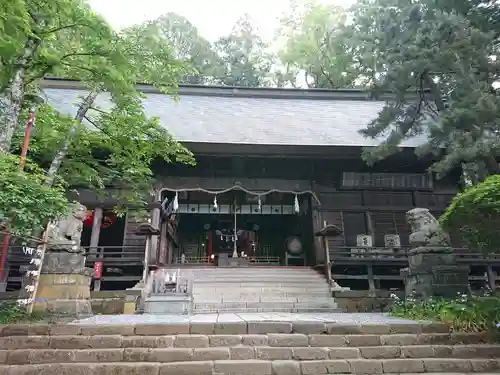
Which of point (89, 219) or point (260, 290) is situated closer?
point (260, 290)

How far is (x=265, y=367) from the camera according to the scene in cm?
433

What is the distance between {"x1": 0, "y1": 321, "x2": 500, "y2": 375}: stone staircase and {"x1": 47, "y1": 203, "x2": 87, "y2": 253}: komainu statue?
2273 mm

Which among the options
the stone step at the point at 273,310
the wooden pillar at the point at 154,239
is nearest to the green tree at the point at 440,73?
the stone step at the point at 273,310

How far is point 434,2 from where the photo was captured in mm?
9859

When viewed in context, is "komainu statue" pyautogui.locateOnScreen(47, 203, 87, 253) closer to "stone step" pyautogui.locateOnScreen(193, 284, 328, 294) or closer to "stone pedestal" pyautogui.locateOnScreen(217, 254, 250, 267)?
"stone step" pyautogui.locateOnScreen(193, 284, 328, 294)

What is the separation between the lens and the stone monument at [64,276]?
263 inches

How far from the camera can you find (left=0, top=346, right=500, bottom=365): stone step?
4.54 m

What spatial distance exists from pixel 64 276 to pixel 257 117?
11.3 metres

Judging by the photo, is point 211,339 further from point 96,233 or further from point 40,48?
point 96,233

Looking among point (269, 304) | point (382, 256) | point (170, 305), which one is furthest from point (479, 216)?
point (382, 256)

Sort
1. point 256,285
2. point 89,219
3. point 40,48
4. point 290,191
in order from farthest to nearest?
1. point 89,219
2. point 290,191
3. point 256,285
4. point 40,48

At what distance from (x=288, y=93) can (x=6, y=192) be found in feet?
54.7

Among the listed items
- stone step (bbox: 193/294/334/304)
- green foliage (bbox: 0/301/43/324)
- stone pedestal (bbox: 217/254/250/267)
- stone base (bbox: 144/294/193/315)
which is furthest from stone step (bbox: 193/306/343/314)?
stone pedestal (bbox: 217/254/250/267)

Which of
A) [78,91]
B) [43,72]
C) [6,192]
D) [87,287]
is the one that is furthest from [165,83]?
[78,91]
